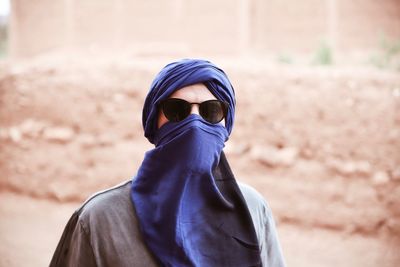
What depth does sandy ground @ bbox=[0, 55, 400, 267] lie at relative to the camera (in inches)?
247

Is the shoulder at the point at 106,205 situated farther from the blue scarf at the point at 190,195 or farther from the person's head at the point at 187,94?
the person's head at the point at 187,94

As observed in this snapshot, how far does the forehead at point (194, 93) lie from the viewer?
1647 mm

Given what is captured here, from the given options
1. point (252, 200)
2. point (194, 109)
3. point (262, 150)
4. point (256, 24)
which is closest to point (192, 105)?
point (194, 109)

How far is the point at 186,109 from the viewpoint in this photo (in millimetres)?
1643

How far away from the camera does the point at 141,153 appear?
24.4 feet

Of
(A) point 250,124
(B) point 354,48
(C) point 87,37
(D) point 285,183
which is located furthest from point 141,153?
(B) point 354,48

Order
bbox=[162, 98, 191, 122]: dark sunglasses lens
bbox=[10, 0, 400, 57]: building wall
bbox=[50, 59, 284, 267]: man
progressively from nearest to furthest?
bbox=[50, 59, 284, 267]: man
bbox=[162, 98, 191, 122]: dark sunglasses lens
bbox=[10, 0, 400, 57]: building wall

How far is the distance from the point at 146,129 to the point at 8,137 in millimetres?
7513

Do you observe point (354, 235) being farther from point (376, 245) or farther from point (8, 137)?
point (8, 137)

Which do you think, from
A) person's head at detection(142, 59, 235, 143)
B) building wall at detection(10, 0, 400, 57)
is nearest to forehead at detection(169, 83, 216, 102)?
person's head at detection(142, 59, 235, 143)

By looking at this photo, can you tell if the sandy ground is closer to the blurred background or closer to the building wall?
the blurred background

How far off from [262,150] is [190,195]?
5.55 metres

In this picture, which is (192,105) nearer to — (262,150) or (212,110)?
(212,110)

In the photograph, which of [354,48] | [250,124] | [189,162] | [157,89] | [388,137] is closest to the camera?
[189,162]
